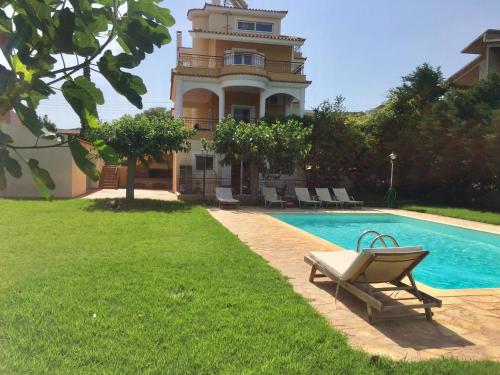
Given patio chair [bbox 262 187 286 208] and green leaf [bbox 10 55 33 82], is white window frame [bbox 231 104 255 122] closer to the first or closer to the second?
patio chair [bbox 262 187 286 208]

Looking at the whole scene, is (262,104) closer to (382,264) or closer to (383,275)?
(383,275)

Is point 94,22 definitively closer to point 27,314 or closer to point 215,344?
point 215,344

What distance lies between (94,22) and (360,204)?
74.2 ft

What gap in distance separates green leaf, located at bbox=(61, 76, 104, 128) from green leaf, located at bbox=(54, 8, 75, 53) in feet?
0.27

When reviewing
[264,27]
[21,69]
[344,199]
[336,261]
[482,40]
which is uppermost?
[264,27]

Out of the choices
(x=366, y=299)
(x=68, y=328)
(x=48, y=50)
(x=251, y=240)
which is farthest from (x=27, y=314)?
(x=251, y=240)

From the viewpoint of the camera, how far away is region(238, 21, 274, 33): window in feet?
97.6

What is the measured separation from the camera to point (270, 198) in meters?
21.5

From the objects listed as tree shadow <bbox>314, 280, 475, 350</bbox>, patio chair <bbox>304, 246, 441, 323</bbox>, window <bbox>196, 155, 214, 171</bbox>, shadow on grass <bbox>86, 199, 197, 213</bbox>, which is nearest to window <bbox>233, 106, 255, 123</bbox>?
window <bbox>196, 155, 214, 171</bbox>

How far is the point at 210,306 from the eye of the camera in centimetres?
513

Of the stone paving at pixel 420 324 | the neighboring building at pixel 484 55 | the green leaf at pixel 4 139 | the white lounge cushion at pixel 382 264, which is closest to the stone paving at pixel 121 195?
the stone paving at pixel 420 324

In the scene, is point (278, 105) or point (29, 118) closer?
point (29, 118)

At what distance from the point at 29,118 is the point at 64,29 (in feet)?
0.71

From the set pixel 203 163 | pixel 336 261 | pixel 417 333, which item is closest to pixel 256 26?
pixel 203 163
